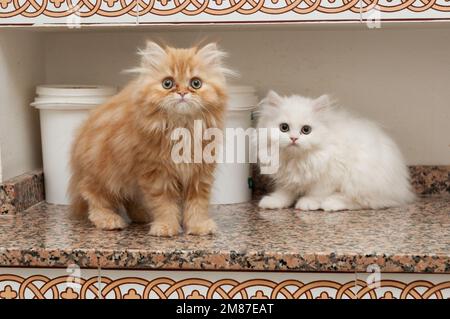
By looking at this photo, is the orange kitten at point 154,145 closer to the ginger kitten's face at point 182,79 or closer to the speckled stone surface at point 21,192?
the ginger kitten's face at point 182,79

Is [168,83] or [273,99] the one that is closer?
[168,83]

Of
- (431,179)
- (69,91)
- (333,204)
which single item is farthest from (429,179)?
(69,91)

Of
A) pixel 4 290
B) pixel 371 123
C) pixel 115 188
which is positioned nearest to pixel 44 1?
pixel 115 188

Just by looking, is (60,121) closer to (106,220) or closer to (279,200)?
(106,220)

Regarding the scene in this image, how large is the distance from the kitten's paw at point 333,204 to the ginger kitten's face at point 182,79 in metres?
0.57

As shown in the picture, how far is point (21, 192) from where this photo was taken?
1.86 metres

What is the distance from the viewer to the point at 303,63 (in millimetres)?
2135

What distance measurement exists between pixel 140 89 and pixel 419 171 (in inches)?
43.8

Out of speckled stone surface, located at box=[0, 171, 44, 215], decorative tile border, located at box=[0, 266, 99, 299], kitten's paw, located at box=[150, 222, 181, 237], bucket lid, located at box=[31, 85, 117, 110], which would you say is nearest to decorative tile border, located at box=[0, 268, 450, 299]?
decorative tile border, located at box=[0, 266, 99, 299]

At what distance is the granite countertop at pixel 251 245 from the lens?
141cm

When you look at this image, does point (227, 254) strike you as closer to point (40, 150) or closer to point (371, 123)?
point (371, 123)

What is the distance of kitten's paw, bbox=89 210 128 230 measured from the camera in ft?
5.40

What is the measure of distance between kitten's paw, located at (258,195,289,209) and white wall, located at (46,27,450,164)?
0.41m

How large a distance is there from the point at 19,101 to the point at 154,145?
0.64m
